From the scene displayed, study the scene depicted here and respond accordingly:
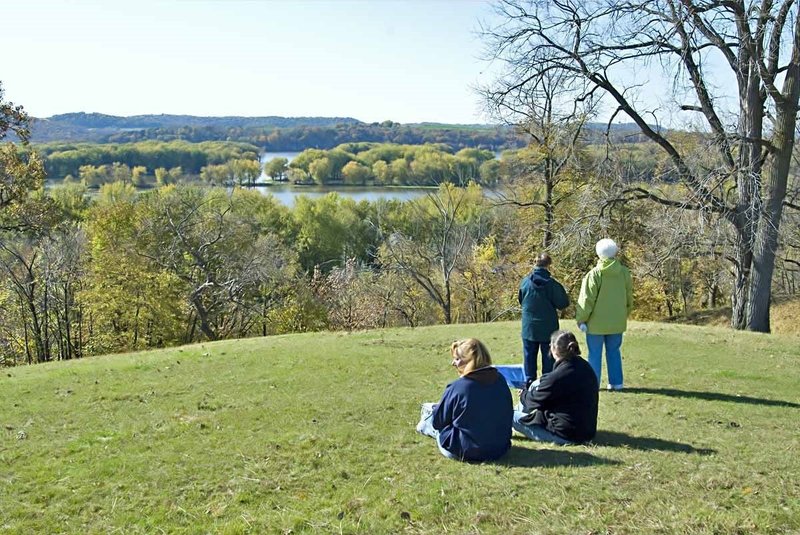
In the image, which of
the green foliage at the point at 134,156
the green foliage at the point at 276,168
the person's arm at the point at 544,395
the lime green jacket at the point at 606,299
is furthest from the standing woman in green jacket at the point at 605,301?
the green foliage at the point at 276,168

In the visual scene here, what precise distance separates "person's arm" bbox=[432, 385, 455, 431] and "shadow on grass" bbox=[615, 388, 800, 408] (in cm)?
471

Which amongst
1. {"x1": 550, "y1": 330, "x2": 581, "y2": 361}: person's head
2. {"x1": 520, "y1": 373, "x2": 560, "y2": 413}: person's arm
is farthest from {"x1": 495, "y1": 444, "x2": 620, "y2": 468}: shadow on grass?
{"x1": 550, "y1": 330, "x2": 581, "y2": 361}: person's head

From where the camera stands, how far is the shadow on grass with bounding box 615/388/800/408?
1002cm

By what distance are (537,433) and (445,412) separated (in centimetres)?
136

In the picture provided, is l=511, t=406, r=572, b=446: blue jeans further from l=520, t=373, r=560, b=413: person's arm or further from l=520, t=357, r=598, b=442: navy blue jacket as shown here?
l=520, t=373, r=560, b=413: person's arm

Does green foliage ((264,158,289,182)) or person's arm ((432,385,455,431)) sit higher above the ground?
green foliage ((264,158,289,182))

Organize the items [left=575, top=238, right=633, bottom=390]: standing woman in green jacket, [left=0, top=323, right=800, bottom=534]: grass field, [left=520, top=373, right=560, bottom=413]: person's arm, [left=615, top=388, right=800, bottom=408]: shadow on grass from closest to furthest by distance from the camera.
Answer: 1. [left=0, top=323, right=800, bottom=534]: grass field
2. [left=520, top=373, right=560, bottom=413]: person's arm
3. [left=575, top=238, right=633, bottom=390]: standing woman in green jacket
4. [left=615, top=388, right=800, bottom=408]: shadow on grass

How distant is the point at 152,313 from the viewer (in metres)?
38.5

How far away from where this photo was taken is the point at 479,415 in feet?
22.3

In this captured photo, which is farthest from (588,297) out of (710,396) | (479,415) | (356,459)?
(356,459)

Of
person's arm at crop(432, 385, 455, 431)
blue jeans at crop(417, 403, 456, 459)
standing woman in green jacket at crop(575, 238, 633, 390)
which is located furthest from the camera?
standing woman in green jacket at crop(575, 238, 633, 390)

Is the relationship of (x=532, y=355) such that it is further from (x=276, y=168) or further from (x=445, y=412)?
(x=276, y=168)

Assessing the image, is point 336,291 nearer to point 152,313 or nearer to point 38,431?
point 152,313

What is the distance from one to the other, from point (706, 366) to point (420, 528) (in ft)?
31.7
